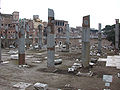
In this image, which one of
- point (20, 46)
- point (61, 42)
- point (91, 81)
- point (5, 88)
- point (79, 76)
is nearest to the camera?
point (5, 88)

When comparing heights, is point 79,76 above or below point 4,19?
below

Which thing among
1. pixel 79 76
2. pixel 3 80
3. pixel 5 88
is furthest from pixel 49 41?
pixel 5 88

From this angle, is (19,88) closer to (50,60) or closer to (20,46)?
(50,60)

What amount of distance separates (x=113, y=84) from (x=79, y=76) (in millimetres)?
2915

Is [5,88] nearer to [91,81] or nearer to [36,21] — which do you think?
[91,81]

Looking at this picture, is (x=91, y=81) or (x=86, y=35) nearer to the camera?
(x=91, y=81)

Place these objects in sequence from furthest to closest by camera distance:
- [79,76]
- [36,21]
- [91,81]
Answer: [36,21], [79,76], [91,81]

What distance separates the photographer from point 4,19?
64.2m

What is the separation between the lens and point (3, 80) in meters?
11.1

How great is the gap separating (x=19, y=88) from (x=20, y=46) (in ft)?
27.7

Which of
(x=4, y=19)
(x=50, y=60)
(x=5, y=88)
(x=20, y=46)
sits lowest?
(x=5, y=88)

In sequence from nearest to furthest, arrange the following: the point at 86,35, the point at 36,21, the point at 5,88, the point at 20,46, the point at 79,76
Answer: the point at 5,88, the point at 79,76, the point at 86,35, the point at 20,46, the point at 36,21

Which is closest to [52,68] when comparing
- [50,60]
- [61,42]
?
[50,60]

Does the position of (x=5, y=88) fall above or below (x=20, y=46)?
below
